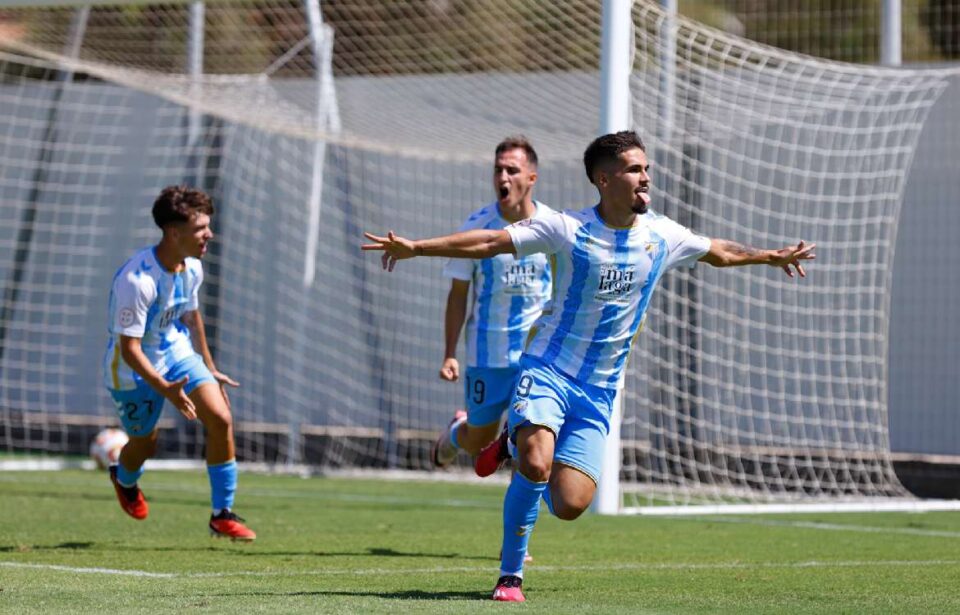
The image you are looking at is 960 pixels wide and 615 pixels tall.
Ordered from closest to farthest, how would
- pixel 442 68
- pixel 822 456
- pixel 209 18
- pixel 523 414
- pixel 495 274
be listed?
pixel 523 414, pixel 495 274, pixel 822 456, pixel 442 68, pixel 209 18

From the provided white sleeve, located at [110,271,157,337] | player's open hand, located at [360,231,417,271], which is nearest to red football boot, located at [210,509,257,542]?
white sleeve, located at [110,271,157,337]

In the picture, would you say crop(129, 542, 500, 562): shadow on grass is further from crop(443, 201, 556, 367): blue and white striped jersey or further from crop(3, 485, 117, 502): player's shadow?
crop(3, 485, 117, 502): player's shadow

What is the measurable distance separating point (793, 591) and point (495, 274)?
3.39 m

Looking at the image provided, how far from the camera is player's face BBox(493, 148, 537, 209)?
930 centimetres

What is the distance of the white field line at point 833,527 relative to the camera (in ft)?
35.2

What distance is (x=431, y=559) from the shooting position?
866cm

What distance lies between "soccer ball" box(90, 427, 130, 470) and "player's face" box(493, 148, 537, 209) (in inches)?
221

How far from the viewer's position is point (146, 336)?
370 inches

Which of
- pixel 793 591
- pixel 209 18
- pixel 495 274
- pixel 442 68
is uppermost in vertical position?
pixel 209 18

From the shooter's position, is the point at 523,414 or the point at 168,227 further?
the point at 168,227

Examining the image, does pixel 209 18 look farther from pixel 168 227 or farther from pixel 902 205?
pixel 168 227

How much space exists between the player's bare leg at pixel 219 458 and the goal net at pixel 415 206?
4830 mm

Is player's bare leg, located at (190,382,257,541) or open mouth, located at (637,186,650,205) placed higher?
open mouth, located at (637,186,650,205)

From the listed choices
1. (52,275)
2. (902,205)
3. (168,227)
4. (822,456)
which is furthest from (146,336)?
(52,275)
